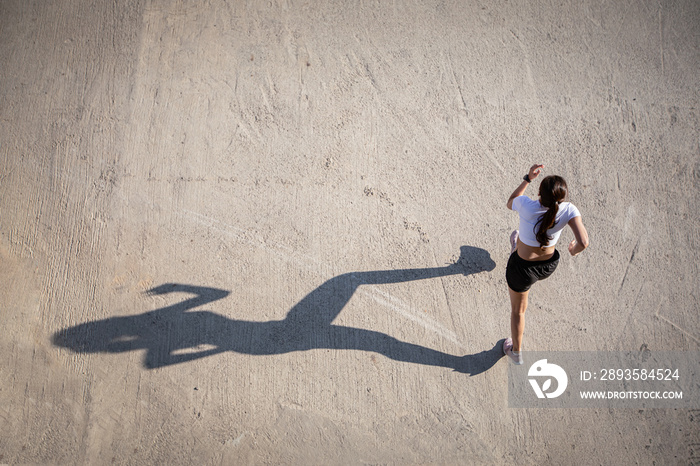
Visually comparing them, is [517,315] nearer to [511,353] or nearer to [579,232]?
[511,353]

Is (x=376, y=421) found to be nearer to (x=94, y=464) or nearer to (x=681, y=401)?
(x=94, y=464)

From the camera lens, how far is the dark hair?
2.99 m

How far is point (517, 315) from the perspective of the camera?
12.1 ft

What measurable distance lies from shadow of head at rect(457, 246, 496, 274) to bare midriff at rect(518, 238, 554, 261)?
90cm

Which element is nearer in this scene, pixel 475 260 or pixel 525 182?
pixel 525 182

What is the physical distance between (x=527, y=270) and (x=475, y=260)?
943 millimetres

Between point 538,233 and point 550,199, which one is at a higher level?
point 550,199

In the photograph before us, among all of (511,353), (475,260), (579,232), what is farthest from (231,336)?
(579,232)

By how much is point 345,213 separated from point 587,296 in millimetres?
2611

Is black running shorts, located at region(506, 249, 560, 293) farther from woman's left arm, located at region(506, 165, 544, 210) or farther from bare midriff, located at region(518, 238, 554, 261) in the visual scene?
woman's left arm, located at region(506, 165, 544, 210)

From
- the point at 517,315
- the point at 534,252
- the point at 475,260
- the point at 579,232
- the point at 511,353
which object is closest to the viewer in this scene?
the point at 579,232

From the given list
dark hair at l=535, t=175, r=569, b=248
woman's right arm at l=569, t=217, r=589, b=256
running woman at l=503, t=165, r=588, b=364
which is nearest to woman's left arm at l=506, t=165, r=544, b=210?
running woman at l=503, t=165, r=588, b=364

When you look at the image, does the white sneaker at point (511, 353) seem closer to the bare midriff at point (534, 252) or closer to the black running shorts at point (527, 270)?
the black running shorts at point (527, 270)

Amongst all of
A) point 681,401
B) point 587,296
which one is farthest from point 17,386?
point 681,401
